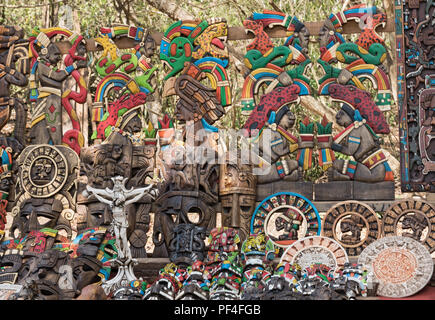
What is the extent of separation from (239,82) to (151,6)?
2108 mm

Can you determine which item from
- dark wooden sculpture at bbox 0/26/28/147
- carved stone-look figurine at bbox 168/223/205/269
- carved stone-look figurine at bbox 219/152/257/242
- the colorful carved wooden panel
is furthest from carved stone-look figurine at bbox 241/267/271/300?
dark wooden sculpture at bbox 0/26/28/147

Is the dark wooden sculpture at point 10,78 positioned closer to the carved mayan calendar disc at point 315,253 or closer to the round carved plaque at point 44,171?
Result: the round carved plaque at point 44,171

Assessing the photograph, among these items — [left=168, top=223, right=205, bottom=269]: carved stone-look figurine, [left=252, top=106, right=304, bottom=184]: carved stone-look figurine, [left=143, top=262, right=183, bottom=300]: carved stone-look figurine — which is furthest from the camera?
[left=252, top=106, right=304, bottom=184]: carved stone-look figurine

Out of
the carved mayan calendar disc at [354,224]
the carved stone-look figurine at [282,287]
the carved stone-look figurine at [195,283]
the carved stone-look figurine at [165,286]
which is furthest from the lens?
the carved mayan calendar disc at [354,224]

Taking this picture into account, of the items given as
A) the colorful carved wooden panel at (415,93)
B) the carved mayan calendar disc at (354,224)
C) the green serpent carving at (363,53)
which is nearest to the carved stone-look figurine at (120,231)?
the carved mayan calendar disc at (354,224)

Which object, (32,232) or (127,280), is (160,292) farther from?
(32,232)

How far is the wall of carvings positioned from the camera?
910cm

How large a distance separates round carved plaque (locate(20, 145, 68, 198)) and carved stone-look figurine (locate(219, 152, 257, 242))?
6.08ft

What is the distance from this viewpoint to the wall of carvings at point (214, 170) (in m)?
9.10

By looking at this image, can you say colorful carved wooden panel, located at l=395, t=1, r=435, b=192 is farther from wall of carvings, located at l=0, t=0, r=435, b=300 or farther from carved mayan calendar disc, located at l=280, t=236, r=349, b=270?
carved mayan calendar disc, located at l=280, t=236, r=349, b=270

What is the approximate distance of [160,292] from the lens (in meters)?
8.63

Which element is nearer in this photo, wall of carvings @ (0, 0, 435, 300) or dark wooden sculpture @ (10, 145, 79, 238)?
wall of carvings @ (0, 0, 435, 300)

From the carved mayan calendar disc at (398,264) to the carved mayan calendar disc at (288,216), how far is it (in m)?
0.73

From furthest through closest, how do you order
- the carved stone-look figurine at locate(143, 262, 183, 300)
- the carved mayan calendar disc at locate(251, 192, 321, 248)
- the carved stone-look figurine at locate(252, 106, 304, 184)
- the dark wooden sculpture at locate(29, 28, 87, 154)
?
1. the dark wooden sculpture at locate(29, 28, 87, 154)
2. the carved stone-look figurine at locate(252, 106, 304, 184)
3. the carved mayan calendar disc at locate(251, 192, 321, 248)
4. the carved stone-look figurine at locate(143, 262, 183, 300)
